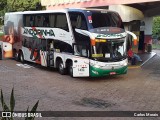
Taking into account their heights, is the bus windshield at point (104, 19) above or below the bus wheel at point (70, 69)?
above

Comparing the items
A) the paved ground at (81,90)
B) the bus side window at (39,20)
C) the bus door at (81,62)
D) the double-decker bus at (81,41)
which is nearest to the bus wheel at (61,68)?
the double-decker bus at (81,41)

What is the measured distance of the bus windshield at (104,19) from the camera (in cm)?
1565

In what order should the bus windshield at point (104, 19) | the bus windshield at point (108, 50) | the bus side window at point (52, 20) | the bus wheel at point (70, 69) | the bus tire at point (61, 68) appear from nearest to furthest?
the bus windshield at point (108, 50), the bus windshield at point (104, 19), the bus wheel at point (70, 69), the bus tire at point (61, 68), the bus side window at point (52, 20)

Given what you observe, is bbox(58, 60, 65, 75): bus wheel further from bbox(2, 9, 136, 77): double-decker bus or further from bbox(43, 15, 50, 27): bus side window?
bbox(43, 15, 50, 27): bus side window

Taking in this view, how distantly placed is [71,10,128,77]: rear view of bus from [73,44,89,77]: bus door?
0.26 metres

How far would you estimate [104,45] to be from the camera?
15.3 metres

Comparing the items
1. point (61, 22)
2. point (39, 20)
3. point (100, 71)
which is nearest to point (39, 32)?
point (39, 20)

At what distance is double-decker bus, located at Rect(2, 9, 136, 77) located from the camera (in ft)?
50.4

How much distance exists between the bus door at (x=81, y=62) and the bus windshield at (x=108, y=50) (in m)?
0.56

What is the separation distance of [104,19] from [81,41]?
1631mm

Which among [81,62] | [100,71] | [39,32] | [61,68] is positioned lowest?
[61,68]

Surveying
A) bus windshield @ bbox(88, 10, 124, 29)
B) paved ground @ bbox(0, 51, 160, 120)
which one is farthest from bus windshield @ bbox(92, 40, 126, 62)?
paved ground @ bbox(0, 51, 160, 120)

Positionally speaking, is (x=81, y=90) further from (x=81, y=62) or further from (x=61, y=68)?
(x=61, y=68)

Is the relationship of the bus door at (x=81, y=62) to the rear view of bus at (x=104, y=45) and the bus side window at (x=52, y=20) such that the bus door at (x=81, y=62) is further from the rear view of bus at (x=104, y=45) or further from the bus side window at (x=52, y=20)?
the bus side window at (x=52, y=20)
